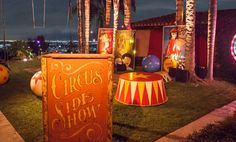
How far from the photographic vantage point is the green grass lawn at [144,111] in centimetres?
608

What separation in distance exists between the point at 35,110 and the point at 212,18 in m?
8.80

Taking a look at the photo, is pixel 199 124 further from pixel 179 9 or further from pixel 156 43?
pixel 156 43

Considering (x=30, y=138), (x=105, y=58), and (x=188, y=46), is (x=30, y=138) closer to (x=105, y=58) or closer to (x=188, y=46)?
(x=105, y=58)

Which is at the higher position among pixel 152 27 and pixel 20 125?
pixel 152 27

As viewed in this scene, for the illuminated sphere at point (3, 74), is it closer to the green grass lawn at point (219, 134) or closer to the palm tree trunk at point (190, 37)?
the palm tree trunk at point (190, 37)

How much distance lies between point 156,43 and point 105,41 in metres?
3.54

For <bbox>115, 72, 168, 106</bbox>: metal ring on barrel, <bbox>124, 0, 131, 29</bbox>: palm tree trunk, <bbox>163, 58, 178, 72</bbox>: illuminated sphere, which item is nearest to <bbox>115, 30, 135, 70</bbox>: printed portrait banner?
<bbox>124, 0, 131, 29</bbox>: palm tree trunk

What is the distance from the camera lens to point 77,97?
444 cm

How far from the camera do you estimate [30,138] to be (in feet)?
18.9

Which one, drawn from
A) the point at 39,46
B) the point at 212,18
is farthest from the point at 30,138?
the point at 39,46

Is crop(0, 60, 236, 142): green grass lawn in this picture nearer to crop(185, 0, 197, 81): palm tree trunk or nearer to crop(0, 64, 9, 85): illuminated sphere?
crop(0, 64, 9, 85): illuminated sphere

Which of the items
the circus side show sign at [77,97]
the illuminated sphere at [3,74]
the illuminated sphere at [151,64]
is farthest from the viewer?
the illuminated sphere at [151,64]

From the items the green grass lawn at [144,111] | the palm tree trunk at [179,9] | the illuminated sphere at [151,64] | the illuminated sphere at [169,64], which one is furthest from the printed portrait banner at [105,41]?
the green grass lawn at [144,111]

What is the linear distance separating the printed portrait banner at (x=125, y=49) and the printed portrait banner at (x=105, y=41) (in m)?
1.22
